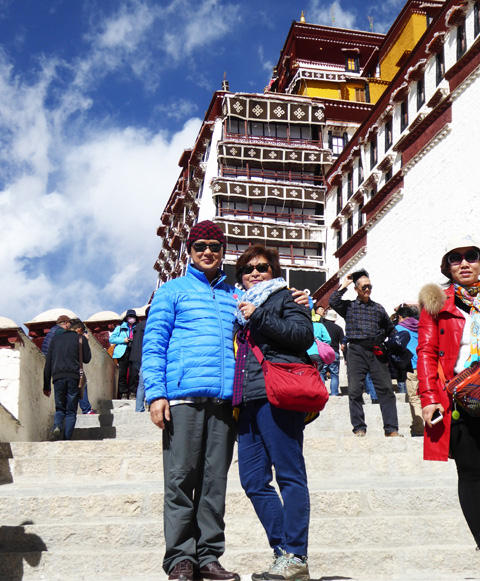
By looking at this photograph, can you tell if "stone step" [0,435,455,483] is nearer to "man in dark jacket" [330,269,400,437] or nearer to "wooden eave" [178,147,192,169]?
"man in dark jacket" [330,269,400,437]

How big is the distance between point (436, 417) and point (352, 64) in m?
46.5

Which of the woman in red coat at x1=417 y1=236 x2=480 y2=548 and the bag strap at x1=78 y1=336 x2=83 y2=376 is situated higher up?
the bag strap at x1=78 y1=336 x2=83 y2=376

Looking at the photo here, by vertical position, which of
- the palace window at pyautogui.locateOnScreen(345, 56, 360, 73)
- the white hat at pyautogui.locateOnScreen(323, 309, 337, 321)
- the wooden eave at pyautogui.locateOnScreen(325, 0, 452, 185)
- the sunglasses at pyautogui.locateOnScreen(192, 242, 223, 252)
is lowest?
the sunglasses at pyautogui.locateOnScreen(192, 242, 223, 252)

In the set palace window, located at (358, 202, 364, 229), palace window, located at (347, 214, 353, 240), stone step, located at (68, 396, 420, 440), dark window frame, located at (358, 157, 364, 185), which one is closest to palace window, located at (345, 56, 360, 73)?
dark window frame, located at (358, 157, 364, 185)

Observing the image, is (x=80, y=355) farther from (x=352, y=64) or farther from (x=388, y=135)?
(x=352, y=64)

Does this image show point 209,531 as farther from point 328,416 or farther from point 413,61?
point 413,61

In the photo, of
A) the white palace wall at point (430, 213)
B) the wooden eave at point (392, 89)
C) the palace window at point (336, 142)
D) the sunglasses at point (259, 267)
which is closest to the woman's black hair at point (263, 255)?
the sunglasses at point (259, 267)

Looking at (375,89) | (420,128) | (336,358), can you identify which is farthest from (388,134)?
(336,358)

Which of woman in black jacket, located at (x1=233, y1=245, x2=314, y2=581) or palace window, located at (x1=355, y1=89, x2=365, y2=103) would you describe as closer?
woman in black jacket, located at (x1=233, y1=245, x2=314, y2=581)

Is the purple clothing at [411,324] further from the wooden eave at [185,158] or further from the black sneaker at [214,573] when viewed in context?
the wooden eave at [185,158]

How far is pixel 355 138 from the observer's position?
116 ft

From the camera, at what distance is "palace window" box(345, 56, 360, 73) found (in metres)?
46.7

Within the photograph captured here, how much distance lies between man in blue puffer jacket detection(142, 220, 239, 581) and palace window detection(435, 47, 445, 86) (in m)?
23.2

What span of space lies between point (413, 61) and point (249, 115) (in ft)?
48.4
